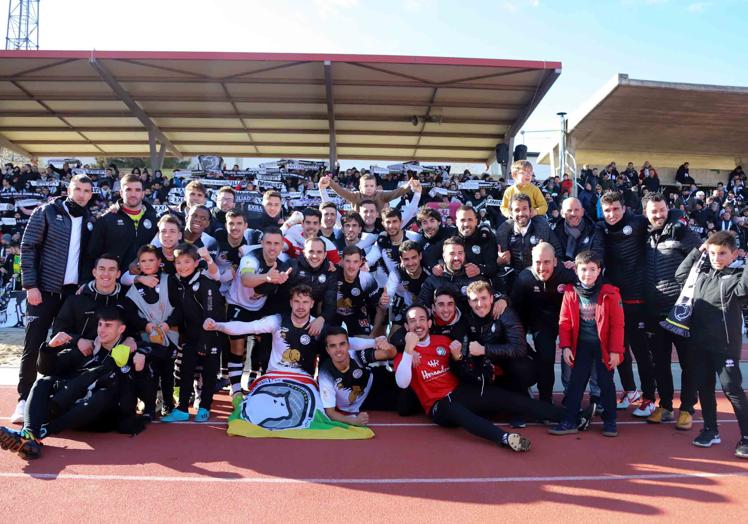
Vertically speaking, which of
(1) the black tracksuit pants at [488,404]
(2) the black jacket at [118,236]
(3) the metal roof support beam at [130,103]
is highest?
(3) the metal roof support beam at [130,103]

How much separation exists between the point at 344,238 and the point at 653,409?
11.3 ft

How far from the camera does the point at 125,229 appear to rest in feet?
16.8

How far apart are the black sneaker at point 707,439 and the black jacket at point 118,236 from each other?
4978mm

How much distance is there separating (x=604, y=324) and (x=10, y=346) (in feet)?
26.1

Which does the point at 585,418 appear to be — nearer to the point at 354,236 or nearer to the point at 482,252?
the point at 482,252

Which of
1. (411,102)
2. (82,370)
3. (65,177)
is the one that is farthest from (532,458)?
(65,177)

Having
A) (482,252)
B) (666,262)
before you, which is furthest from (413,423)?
(666,262)

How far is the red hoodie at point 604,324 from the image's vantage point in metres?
4.44

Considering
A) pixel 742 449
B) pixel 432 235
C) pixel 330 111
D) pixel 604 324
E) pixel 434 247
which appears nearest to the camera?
pixel 742 449

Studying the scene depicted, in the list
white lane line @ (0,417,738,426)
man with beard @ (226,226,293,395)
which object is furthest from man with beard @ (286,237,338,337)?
white lane line @ (0,417,738,426)

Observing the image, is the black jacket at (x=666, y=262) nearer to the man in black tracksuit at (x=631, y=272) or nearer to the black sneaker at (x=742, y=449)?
the man in black tracksuit at (x=631, y=272)

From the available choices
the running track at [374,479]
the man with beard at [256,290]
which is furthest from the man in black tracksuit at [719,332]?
the man with beard at [256,290]

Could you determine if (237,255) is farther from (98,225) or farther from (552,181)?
(552,181)

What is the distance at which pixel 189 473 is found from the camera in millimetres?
3621
